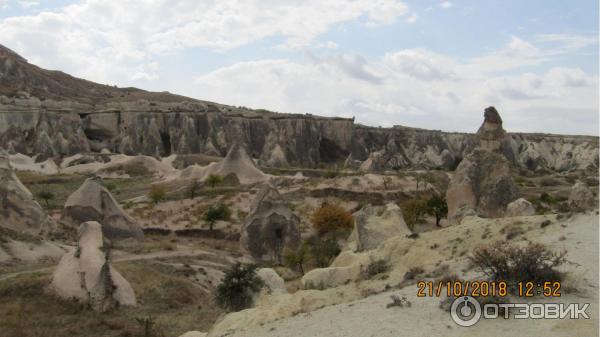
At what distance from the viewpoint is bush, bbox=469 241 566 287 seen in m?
7.83

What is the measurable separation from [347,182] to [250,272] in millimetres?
23014

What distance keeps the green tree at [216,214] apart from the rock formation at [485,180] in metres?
12.3

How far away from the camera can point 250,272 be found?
516 inches

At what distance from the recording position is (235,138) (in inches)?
2458

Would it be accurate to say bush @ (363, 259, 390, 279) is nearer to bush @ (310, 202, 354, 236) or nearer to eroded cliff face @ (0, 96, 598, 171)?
bush @ (310, 202, 354, 236)

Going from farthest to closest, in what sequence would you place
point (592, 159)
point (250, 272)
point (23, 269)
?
1. point (592, 159)
2. point (23, 269)
3. point (250, 272)

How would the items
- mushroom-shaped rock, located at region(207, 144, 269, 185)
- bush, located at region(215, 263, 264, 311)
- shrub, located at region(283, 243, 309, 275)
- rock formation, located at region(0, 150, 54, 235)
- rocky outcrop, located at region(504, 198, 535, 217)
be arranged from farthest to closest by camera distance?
mushroom-shaped rock, located at region(207, 144, 269, 185) → rock formation, located at region(0, 150, 54, 235) → shrub, located at region(283, 243, 309, 275) → rocky outcrop, located at region(504, 198, 535, 217) → bush, located at region(215, 263, 264, 311)

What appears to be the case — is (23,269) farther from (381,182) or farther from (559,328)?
(381,182)

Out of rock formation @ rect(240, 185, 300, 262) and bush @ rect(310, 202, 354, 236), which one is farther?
bush @ rect(310, 202, 354, 236)

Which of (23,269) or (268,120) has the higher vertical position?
(268,120)

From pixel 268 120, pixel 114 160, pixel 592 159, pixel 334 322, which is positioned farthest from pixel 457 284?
pixel 592 159

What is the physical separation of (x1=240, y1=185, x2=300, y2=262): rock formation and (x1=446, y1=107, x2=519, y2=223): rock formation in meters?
5.97

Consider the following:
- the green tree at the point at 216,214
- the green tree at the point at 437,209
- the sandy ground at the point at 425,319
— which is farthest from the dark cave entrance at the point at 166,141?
the sandy ground at the point at 425,319

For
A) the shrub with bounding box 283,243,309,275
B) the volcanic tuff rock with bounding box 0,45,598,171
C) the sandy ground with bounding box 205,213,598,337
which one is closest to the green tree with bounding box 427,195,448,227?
the shrub with bounding box 283,243,309,275
